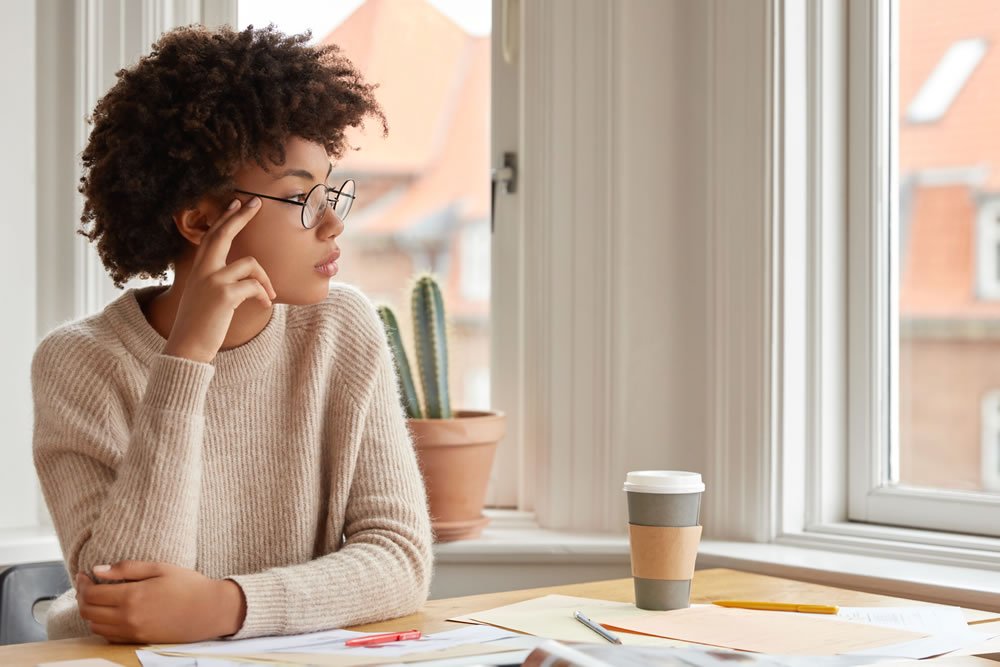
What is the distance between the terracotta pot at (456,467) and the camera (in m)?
1.93

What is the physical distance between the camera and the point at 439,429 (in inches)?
75.9

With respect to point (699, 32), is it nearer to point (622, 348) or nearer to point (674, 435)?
point (622, 348)

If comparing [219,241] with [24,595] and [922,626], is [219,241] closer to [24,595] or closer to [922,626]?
[24,595]

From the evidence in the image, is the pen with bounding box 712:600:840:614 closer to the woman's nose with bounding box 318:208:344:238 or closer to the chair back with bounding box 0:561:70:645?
the woman's nose with bounding box 318:208:344:238

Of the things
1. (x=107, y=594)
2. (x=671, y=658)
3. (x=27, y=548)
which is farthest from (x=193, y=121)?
(x=27, y=548)

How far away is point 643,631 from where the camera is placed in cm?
109

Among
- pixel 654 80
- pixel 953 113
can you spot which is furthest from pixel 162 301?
pixel 953 113

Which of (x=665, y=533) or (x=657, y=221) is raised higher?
(x=657, y=221)

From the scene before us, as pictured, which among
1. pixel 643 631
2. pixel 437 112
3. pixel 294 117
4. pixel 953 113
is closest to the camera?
pixel 643 631

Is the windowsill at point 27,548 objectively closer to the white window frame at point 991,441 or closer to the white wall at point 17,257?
the white wall at point 17,257

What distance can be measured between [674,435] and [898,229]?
53 cm

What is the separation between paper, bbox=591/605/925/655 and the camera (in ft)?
3.38

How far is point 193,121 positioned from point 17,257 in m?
0.90

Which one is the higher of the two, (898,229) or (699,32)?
(699,32)
